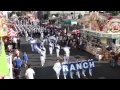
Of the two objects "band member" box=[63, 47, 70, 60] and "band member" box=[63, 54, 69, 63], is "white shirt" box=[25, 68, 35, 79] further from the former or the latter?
"band member" box=[63, 47, 70, 60]

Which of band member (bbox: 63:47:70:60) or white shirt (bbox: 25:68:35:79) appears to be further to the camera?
band member (bbox: 63:47:70:60)

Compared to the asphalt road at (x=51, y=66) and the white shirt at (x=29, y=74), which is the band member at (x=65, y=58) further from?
the white shirt at (x=29, y=74)

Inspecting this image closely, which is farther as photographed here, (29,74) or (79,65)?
(79,65)

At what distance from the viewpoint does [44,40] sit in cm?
1692

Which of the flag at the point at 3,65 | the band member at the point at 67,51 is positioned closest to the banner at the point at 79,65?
the band member at the point at 67,51

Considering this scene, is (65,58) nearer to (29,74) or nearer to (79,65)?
(79,65)

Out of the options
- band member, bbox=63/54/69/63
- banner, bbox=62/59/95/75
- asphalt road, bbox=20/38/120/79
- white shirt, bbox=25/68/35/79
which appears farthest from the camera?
band member, bbox=63/54/69/63

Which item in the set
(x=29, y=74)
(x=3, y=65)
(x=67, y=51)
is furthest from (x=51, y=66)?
(x=3, y=65)

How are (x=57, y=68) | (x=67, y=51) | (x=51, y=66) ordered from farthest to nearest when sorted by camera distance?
(x=67, y=51) → (x=51, y=66) → (x=57, y=68)

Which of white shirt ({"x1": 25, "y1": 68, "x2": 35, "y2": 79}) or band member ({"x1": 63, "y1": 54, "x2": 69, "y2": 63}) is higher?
band member ({"x1": 63, "y1": 54, "x2": 69, "y2": 63})

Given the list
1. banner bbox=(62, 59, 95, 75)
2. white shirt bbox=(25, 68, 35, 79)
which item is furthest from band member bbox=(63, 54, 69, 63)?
white shirt bbox=(25, 68, 35, 79)
